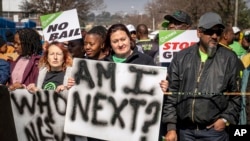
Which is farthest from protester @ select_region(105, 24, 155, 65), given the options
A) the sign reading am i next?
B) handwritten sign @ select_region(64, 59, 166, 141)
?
the sign reading am i next?

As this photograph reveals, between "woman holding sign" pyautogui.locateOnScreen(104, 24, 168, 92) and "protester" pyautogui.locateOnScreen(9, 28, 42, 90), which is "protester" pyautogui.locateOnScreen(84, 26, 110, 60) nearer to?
"protester" pyautogui.locateOnScreen(9, 28, 42, 90)

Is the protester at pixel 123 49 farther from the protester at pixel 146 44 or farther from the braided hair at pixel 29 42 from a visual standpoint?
the protester at pixel 146 44

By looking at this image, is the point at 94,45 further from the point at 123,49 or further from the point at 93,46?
the point at 123,49

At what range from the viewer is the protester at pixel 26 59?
5.26 m

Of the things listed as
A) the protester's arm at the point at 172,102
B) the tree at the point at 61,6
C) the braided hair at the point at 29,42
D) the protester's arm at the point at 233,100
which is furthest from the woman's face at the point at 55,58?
the tree at the point at 61,6

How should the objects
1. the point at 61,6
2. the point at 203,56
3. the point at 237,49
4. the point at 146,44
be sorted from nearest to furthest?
the point at 203,56
the point at 146,44
the point at 237,49
the point at 61,6

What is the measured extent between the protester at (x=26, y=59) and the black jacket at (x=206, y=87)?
2.01 m

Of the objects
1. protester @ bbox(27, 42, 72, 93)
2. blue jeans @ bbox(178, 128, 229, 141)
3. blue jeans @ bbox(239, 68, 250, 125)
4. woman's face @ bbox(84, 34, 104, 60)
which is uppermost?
woman's face @ bbox(84, 34, 104, 60)

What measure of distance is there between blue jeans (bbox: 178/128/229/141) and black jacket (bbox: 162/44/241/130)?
8 cm

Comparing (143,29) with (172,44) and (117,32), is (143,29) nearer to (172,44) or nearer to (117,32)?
(172,44)

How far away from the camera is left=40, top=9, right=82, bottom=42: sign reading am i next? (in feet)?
23.7

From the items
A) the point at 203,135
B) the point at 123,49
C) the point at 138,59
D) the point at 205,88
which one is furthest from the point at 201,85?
the point at 123,49

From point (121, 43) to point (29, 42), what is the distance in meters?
1.79

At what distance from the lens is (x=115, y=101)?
4.17 m
